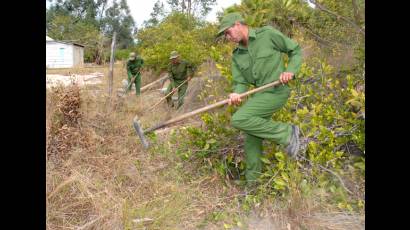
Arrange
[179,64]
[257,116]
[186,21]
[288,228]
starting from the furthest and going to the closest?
[186,21]
[179,64]
[257,116]
[288,228]

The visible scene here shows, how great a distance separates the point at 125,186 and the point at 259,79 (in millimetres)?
1757

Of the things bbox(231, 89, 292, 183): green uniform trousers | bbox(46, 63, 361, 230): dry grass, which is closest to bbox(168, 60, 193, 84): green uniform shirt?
bbox(46, 63, 361, 230): dry grass

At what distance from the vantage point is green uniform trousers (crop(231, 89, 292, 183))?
362cm

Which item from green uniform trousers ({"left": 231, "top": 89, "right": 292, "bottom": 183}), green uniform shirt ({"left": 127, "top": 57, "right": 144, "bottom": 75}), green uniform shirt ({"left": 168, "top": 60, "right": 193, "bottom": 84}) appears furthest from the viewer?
green uniform shirt ({"left": 127, "top": 57, "right": 144, "bottom": 75})

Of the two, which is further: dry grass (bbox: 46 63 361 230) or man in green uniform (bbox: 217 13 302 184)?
man in green uniform (bbox: 217 13 302 184)

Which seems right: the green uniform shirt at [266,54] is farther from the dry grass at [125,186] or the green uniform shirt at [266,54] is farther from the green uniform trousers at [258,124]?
the dry grass at [125,186]

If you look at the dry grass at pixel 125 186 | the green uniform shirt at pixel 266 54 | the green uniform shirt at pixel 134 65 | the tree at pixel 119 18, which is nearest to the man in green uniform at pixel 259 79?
the green uniform shirt at pixel 266 54

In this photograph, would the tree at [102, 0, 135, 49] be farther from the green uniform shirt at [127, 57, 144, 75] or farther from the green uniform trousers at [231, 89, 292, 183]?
the green uniform trousers at [231, 89, 292, 183]

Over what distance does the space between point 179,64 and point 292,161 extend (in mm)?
5863

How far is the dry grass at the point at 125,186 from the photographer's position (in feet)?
10.5

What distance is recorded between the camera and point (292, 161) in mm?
3811

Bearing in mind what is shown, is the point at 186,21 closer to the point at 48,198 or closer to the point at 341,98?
the point at 341,98

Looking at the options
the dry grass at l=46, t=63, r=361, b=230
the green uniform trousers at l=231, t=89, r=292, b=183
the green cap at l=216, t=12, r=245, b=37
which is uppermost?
the green cap at l=216, t=12, r=245, b=37
